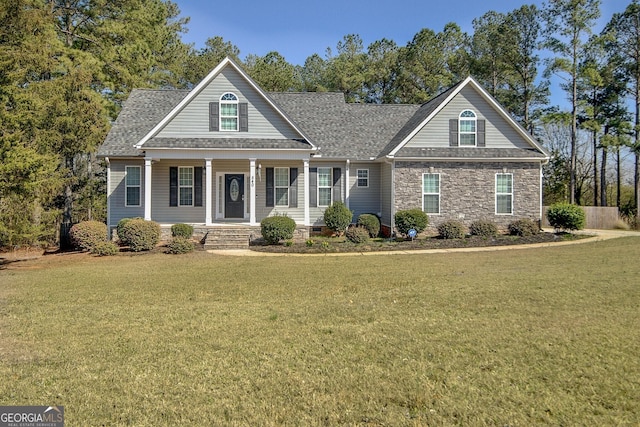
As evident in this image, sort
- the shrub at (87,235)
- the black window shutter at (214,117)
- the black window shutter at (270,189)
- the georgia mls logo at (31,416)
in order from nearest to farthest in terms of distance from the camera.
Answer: the georgia mls logo at (31,416)
the shrub at (87,235)
the black window shutter at (214,117)
the black window shutter at (270,189)

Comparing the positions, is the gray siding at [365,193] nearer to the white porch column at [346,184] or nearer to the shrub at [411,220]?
the white porch column at [346,184]

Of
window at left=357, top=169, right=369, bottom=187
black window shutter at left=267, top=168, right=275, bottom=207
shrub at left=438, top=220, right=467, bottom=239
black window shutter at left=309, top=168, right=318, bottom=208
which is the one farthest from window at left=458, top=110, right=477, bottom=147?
black window shutter at left=267, top=168, right=275, bottom=207

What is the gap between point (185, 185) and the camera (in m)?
19.8

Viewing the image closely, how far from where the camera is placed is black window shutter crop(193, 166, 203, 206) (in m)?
19.7

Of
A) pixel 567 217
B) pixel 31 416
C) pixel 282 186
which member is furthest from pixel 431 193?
pixel 31 416

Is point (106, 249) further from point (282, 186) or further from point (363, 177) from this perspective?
point (363, 177)

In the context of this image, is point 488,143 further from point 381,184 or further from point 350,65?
point 350,65

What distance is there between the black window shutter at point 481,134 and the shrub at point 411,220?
433 cm

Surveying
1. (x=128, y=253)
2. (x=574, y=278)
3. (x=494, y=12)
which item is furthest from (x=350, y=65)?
(x=574, y=278)

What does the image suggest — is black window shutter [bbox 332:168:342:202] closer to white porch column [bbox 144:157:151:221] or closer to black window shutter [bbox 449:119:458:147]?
black window shutter [bbox 449:119:458:147]

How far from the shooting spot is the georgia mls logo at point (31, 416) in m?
3.76

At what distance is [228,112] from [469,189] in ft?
35.5

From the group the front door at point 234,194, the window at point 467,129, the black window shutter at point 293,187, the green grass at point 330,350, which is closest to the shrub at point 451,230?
Answer: the window at point 467,129

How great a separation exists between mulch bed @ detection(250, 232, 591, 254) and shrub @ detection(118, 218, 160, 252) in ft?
12.2
